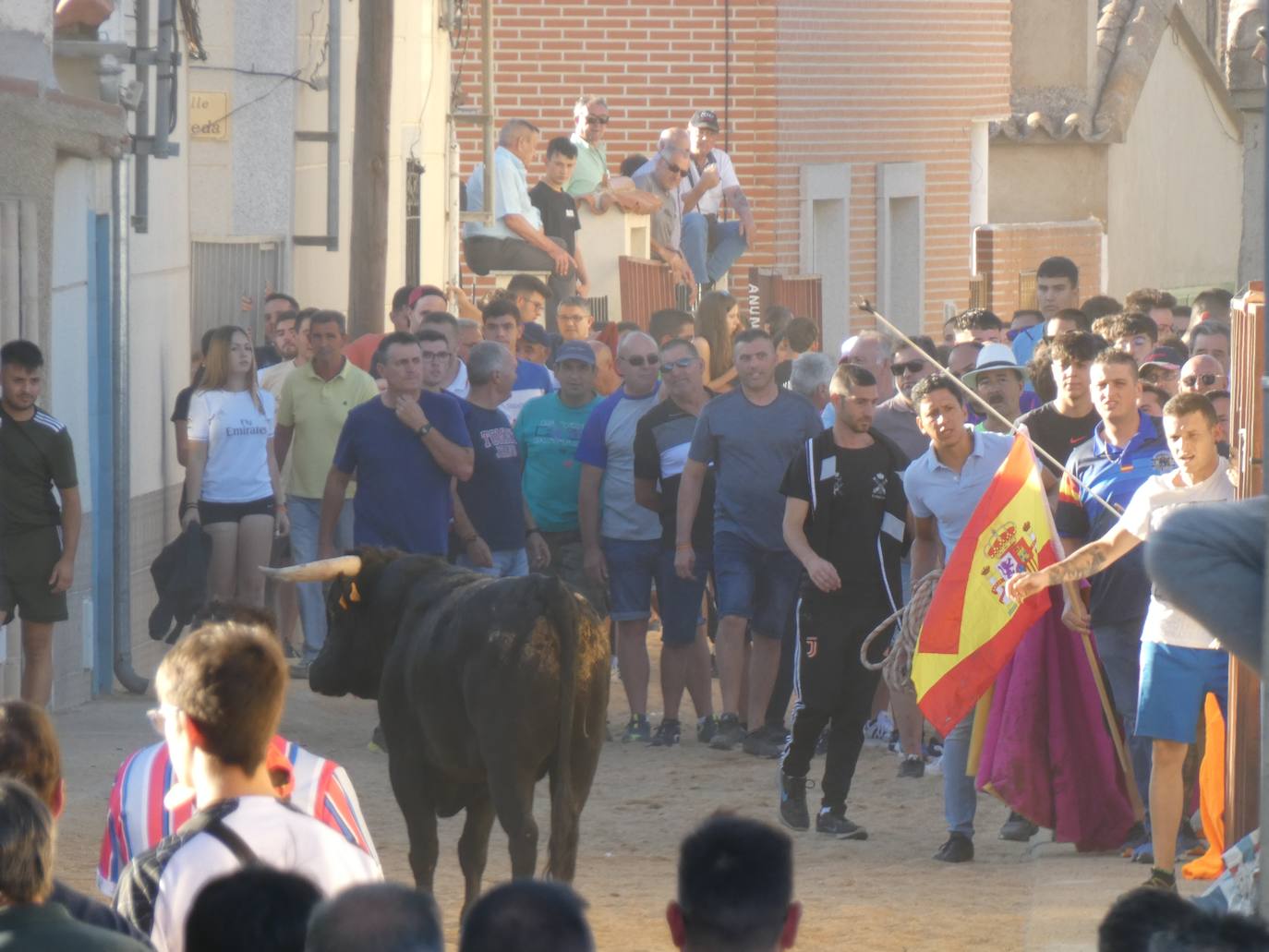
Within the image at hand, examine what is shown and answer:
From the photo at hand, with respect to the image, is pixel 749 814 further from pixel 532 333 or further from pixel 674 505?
pixel 532 333

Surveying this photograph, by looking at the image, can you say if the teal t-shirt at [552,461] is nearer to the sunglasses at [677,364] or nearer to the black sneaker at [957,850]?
the sunglasses at [677,364]

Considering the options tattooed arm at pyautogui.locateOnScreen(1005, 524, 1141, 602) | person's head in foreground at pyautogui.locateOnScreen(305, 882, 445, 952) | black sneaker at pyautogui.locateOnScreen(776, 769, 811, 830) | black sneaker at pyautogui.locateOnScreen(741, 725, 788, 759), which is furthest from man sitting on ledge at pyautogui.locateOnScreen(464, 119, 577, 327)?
person's head in foreground at pyautogui.locateOnScreen(305, 882, 445, 952)

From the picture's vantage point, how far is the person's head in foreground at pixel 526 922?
124 inches

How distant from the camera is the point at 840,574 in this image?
400 inches

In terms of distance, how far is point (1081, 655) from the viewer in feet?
31.4

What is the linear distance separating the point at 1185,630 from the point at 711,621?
554 cm

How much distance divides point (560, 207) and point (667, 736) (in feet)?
29.2

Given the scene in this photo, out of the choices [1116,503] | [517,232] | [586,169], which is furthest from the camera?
[586,169]

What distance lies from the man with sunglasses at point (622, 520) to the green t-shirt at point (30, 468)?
274cm

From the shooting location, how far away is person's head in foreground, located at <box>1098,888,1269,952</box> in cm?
331

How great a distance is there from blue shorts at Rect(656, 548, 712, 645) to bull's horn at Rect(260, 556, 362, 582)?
12.1 ft

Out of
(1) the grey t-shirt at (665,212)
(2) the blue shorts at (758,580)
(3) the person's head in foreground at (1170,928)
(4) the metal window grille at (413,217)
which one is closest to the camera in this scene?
(3) the person's head in foreground at (1170,928)

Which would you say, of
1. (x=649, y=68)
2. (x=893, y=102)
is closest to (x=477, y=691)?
(x=649, y=68)

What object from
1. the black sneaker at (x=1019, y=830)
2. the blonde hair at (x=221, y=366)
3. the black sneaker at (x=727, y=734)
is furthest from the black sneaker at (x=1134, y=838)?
the blonde hair at (x=221, y=366)
